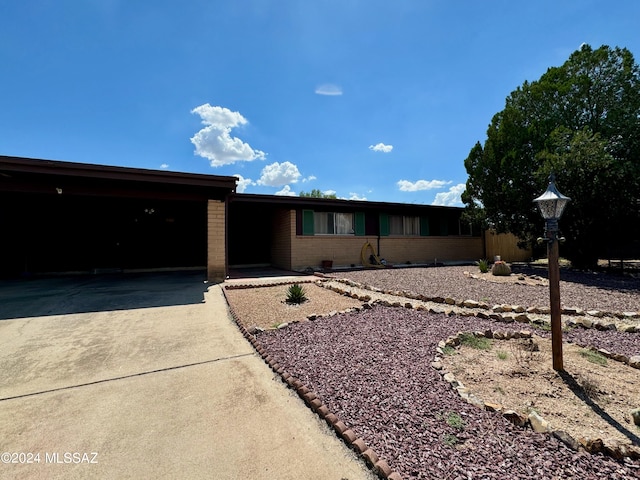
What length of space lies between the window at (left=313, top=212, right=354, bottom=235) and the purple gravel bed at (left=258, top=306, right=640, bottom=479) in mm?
8490

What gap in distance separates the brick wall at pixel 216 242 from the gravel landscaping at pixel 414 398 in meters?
4.78

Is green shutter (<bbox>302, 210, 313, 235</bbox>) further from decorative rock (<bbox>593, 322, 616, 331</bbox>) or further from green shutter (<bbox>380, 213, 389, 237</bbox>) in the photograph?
decorative rock (<bbox>593, 322, 616, 331</bbox>)

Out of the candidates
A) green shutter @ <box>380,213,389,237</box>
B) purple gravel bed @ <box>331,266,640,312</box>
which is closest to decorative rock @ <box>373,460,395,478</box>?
purple gravel bed @ <box>331,266,640,312</box>

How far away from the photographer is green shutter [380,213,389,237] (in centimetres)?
1346

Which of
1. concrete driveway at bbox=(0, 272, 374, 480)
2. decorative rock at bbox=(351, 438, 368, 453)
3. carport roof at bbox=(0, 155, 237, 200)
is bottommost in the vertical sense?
concrete driveway at bbox=(0, 272, 374, 480)

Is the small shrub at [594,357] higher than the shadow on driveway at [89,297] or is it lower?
lower

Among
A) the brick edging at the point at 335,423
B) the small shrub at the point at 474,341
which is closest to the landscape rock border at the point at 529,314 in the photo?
the small shrub at the point at 474,341

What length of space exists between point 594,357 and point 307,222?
31.9 feet

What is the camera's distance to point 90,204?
11023 mm

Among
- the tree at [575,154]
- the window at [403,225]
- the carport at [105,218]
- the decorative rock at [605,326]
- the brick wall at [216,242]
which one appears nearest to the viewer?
the decorative rock at [605,326]

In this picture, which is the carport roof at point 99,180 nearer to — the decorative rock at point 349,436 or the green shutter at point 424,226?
the decorative rock at point 349,436

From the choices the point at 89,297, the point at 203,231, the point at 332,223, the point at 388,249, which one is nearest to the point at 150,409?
the point at 89,297

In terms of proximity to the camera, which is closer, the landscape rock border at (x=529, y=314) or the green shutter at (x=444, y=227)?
the landscape rock border at (x=529, y=314)

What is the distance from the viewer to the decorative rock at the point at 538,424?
6.11 feet
